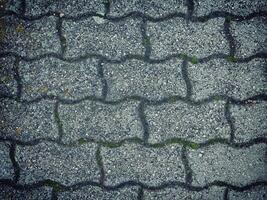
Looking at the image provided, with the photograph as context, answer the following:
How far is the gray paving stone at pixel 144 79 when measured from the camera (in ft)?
7.08

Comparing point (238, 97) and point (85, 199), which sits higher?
point (238, 97)

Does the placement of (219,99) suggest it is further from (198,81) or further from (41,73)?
(41,73)

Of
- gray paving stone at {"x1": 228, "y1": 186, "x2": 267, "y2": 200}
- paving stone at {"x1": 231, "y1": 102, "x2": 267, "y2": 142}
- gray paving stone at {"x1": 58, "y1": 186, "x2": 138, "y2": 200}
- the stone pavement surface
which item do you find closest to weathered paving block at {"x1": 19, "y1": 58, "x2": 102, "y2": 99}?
the stone pavement surface

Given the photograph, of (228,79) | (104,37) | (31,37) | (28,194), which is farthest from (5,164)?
(228,79)

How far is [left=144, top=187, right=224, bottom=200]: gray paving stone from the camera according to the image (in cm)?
209

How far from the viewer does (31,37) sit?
2.22 metres

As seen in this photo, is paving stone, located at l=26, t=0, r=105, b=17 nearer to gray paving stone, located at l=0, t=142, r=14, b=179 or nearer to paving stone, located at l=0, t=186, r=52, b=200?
gray paving stone, located at l=0, t=142, r=14, b=179

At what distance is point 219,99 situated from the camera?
2148 mm

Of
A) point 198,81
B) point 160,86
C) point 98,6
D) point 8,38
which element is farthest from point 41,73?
point 198,81

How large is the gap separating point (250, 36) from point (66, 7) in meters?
1.05

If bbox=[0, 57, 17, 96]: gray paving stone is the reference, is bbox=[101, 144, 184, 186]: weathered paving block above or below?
below

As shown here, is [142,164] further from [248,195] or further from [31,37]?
[31,37]

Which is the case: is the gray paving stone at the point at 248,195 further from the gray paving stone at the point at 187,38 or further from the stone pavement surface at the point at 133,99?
the gray paving stone at the point at 187,38

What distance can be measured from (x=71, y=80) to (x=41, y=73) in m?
0.17
